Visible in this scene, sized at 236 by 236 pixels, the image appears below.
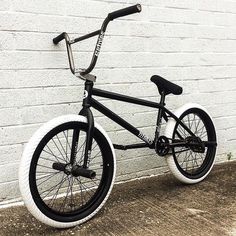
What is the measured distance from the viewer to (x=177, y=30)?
3.88 metres

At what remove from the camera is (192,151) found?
3908 mm

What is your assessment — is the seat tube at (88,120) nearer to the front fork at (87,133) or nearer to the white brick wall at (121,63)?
the front fork at (87,133)

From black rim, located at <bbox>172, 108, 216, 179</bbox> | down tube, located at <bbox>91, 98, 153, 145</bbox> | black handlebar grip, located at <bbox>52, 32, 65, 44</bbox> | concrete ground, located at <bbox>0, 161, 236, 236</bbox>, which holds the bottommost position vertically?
concrete ground, located at <bbox>0, 161, 236, 236</bbox>

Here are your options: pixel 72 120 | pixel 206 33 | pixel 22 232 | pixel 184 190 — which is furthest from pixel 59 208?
pixel 206 33

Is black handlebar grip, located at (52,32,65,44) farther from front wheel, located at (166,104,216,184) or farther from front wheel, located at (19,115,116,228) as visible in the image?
front wheel, located at (166,104,216,184)

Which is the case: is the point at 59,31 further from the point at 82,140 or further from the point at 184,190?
the point at 184,190

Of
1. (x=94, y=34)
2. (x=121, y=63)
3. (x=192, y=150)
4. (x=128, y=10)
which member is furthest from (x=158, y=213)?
(x=128, y=10)

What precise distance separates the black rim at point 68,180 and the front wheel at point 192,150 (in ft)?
2.17

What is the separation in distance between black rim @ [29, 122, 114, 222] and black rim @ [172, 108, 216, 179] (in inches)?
29.2

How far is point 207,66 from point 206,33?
32 cm

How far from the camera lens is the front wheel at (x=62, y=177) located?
8.93 ft

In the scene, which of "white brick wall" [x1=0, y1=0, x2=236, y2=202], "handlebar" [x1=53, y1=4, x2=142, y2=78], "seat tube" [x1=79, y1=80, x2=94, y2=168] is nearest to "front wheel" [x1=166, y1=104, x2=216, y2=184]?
"white brick wall" [x1=0, y1=0, x2=236, y2=202]

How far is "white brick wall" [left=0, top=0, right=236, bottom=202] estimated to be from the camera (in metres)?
3.13

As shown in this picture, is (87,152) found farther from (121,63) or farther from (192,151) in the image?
(192,151)
